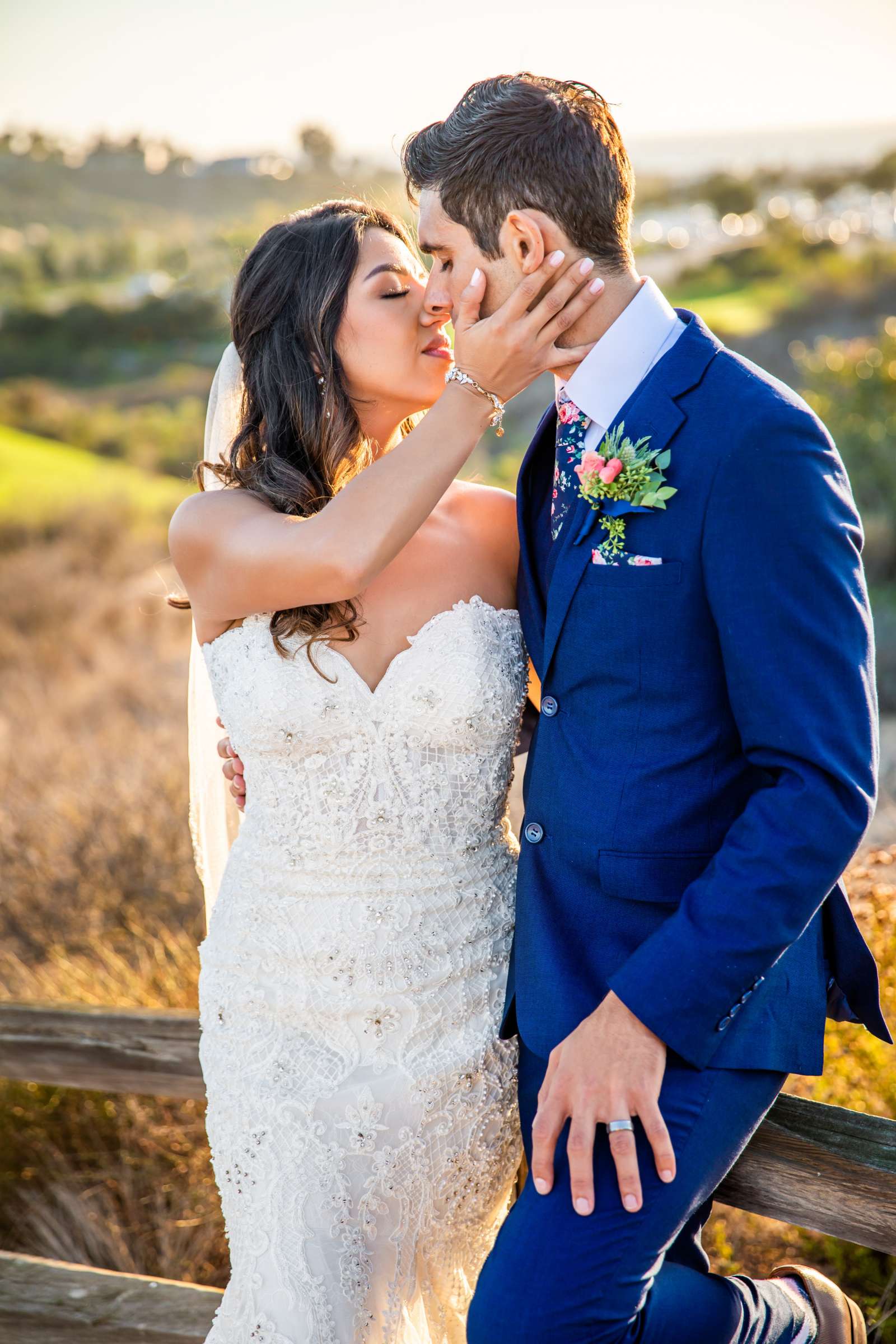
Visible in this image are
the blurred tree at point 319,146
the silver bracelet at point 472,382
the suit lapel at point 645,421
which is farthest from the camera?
the blurred tree at point 319,146

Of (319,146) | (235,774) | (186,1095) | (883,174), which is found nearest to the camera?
(235,774)

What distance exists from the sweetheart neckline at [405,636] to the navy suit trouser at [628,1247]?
1000 millimetres

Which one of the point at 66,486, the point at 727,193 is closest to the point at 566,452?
the point at 66,486

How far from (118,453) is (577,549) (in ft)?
78.9

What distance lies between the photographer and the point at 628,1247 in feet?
5.73

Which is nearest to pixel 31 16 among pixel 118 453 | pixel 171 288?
pixel 171 288

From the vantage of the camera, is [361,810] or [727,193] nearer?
[361,810]

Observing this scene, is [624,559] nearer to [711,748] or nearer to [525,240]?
[711,748]

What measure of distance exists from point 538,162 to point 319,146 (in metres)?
27.6

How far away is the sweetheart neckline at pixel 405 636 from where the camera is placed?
7.86 feet

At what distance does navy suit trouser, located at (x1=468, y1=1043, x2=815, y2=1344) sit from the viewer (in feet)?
5.69

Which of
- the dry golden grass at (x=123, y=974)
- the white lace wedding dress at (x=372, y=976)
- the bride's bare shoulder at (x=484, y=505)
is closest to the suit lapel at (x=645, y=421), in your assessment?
the white lace wedding dress at (x=372, y=976)

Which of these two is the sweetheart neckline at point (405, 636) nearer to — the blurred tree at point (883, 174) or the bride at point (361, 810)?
the bride at point (361, 810)

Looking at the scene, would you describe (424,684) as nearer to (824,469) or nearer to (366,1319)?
(824,469)
